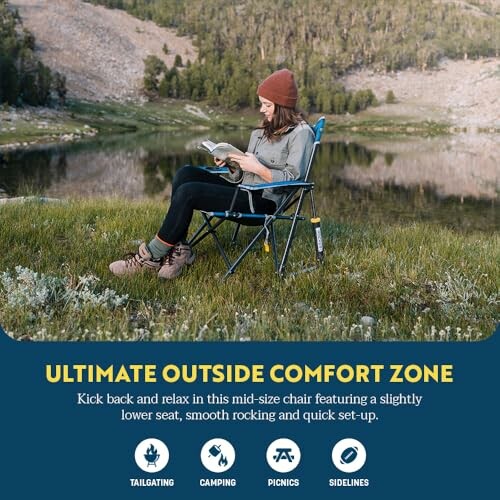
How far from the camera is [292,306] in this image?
13.8ft

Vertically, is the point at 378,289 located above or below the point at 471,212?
above

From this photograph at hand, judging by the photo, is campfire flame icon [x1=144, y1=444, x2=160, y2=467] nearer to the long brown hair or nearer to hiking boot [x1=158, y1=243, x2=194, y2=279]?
hiking boot [x1=158, y1=243, x2=194, y2=279]

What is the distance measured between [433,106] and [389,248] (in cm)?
10720

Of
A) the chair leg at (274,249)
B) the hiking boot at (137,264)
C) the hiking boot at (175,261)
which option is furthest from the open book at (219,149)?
the hiking boot at (137,264)

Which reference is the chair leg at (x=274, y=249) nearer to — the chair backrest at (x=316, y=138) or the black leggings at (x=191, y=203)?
the black leggings at (x=191, y=203)

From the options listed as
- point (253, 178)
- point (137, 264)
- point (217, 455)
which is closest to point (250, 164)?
point (253, 178)

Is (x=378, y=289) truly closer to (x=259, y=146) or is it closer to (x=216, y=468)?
(x=259, y=146)

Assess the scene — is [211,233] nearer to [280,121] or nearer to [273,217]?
[273,217]

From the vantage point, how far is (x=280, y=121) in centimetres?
510

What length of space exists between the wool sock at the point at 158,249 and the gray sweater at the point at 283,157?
855 millimetres

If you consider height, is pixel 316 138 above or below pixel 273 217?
above

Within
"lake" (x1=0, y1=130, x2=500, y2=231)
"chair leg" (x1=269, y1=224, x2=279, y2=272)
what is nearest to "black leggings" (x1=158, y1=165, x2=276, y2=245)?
"chair leg" (x1=269, y1=224, x2=279, y2=272)

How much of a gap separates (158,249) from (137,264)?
0.22 m

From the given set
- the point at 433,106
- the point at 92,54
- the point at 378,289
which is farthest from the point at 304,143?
the point at 92,54
